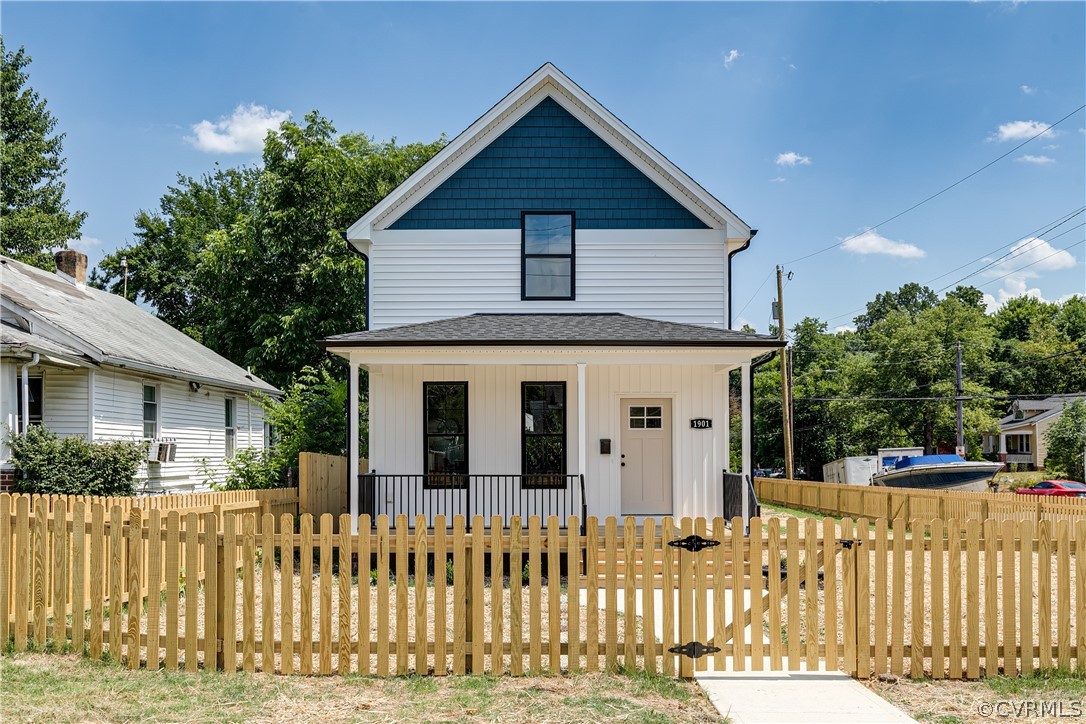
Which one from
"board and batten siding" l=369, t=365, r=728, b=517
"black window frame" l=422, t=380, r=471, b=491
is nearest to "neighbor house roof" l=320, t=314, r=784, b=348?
"board and batten siding" l=369, t=365, r=728, b=517

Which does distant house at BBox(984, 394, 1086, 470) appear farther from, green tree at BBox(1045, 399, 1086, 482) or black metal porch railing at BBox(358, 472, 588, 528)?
black metal porch railing at BBox(358, 472, 588, 528)

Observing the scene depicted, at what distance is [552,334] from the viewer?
13367 mm

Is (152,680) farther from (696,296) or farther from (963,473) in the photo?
(963,473)

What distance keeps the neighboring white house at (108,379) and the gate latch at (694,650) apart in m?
13.8

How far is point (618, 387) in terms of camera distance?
14898 mm

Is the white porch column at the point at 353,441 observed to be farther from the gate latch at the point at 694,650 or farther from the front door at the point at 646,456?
the gate latch at the point at 694,650

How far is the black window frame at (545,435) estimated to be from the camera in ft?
48.2

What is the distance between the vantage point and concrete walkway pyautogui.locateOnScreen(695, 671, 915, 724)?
5.74 meters

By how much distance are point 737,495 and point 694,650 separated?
303 inches

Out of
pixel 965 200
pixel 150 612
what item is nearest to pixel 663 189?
pixel 150 612

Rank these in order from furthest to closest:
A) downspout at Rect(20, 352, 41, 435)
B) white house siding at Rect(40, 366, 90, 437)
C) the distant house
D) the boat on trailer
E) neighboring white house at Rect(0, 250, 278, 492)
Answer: the distant house < the boat on trailer < white house siding at Rect(40, 366, 90, 437) < neighboring white house at Rect(0, 250, 278, 492) < downspout at Rect(20, 352, 41, 435)

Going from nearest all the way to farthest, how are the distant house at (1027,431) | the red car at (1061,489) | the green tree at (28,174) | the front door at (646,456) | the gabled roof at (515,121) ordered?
the front door at (646,456)
the gabled roof at (515,121)
the red car at (1061,489)
the green tree at (28,174)
the distant house at (1027,431)

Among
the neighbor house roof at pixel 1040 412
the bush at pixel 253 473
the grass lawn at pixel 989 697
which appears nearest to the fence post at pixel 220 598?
the grass lawn at pixel 989 697

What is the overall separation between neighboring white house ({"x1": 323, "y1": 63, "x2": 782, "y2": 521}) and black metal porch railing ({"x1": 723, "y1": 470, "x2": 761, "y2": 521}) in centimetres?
26
